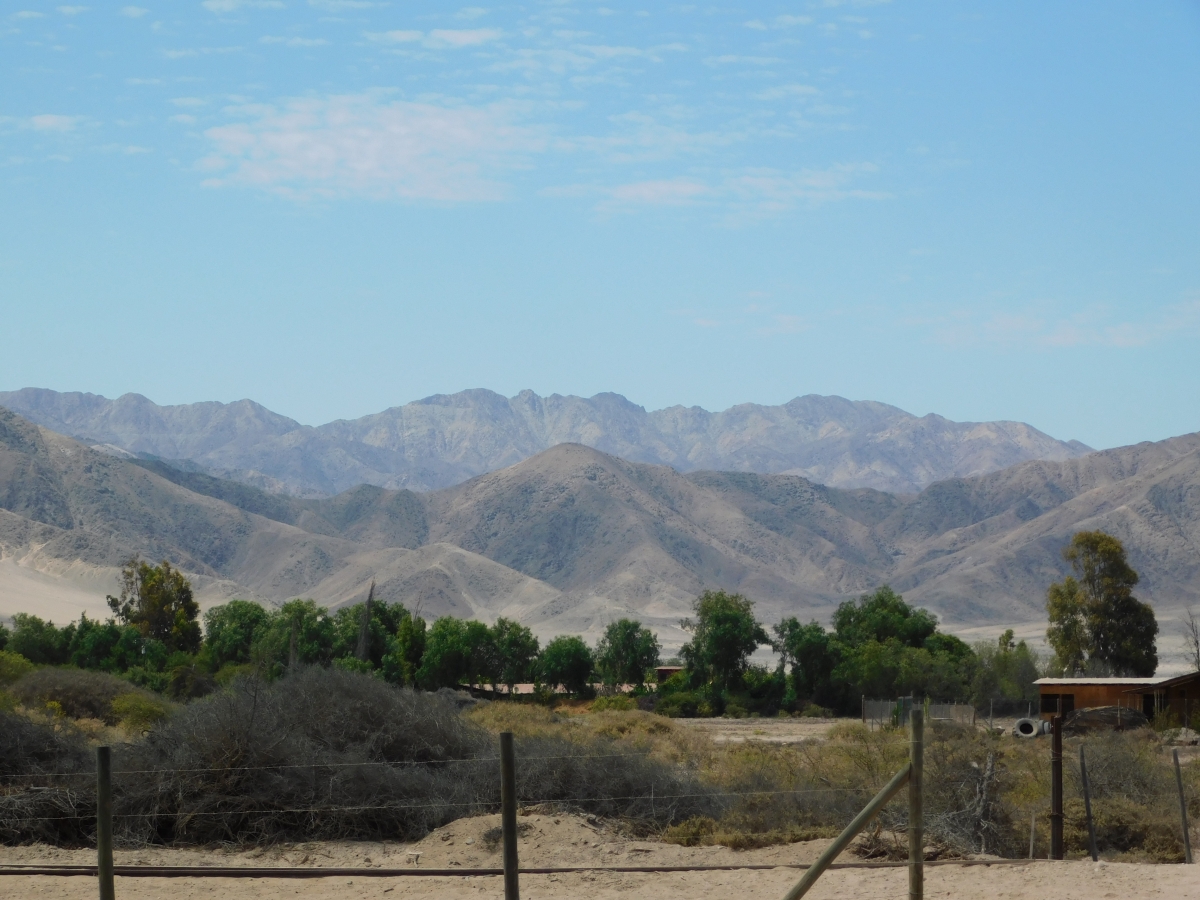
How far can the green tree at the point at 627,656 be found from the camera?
78.1 metres

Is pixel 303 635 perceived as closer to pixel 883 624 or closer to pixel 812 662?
pixel 812 662

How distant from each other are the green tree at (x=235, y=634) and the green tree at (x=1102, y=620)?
4319 cm

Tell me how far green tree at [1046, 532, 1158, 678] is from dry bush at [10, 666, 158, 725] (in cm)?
4805

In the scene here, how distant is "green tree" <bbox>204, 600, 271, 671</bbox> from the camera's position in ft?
233

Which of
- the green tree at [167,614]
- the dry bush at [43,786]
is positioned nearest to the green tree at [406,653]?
the green tree at [167,614]

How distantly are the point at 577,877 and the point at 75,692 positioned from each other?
30913 mm

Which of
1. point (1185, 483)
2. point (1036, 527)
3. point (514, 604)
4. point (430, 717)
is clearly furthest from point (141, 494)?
point (430, 717)

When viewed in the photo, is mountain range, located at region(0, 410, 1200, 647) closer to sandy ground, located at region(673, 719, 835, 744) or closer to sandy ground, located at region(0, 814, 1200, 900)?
sandy ground, located at region(673, 719, 835, 744)

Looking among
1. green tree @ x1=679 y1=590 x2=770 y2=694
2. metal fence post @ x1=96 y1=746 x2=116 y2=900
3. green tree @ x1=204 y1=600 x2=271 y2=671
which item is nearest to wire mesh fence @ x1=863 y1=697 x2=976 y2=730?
green tree @ x1=679 y1=590 x2=770 y2=694

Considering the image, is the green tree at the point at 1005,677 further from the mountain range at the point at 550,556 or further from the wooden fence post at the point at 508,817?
the mountain range at the point at 550,556

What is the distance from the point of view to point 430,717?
22.7 m

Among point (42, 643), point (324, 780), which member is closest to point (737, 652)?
point (42, 643)

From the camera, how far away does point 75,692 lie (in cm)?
4109

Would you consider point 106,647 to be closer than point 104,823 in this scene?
No
